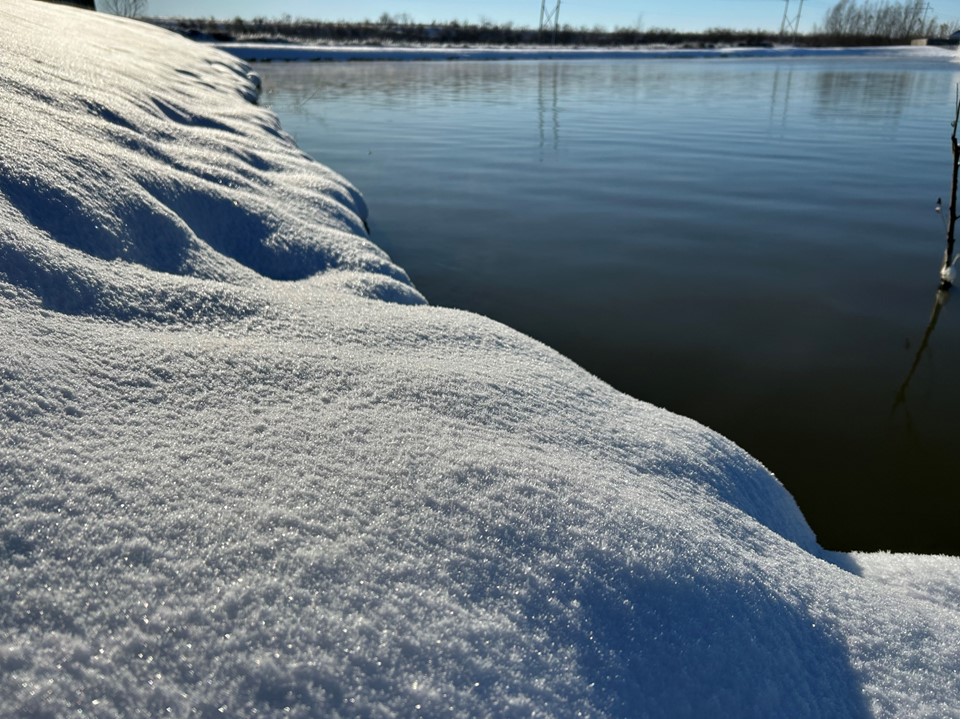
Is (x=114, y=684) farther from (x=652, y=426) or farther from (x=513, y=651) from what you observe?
(x=652, y=426)

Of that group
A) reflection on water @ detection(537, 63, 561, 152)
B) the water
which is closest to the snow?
the water

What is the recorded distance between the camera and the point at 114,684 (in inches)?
22.1

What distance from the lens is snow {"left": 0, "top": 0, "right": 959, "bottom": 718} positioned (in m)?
0.62

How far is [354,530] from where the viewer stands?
775 mm

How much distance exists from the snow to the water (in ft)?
2.99

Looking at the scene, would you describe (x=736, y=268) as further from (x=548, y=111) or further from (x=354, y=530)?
(x=548, y=111)

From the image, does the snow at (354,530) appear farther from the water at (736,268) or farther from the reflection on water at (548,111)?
the reflection on water at (548,111)

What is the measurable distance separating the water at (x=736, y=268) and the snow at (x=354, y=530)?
0.91m

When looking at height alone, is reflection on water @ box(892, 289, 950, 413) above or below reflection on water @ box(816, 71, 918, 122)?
below

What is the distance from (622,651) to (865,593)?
2.09 ft

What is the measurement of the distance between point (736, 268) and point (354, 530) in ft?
11.4

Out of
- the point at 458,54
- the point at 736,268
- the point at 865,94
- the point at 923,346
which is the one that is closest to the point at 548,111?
the point at 865,94

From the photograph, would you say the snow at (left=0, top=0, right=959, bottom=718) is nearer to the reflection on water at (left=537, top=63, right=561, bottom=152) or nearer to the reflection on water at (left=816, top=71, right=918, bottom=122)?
the reflection on water at (left=537, top=63, right=561, bottom=152)

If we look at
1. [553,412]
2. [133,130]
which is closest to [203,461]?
[553,412]
